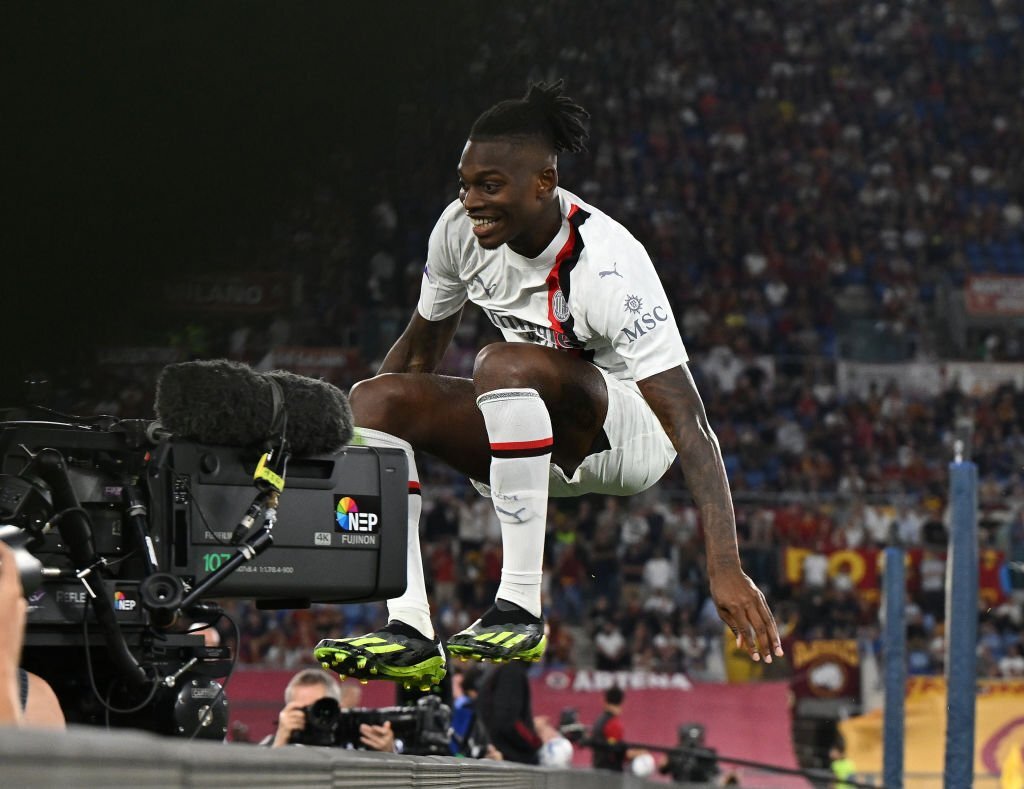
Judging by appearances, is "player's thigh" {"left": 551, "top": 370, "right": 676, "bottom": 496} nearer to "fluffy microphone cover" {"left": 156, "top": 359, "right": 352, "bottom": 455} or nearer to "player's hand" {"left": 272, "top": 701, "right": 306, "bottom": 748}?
"fluffy microphone cover" {"left": 156, "top": 359, "right": 352, "bottom": 455}

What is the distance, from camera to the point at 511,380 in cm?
393

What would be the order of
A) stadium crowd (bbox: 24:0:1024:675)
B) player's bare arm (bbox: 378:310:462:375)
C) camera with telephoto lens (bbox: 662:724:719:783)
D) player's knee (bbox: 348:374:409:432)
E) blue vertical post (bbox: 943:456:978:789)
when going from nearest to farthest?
player's knee (bbox: 348:374:409:432), player's bare arm (bbox: 378:310:462:375), blue vertical post (bbox: 943:456:978:789), camera with telephoto lens (bbox: 662:724:719:783), stadium crowd (bbox: 24:0:1024:675)

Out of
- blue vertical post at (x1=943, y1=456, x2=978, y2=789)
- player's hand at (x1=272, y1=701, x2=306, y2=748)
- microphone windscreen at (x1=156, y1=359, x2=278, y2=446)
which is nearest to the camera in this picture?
microphone windscreen at (x1=156, y1=359, x2=278, y2=446)

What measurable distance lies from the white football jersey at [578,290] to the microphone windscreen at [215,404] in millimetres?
835

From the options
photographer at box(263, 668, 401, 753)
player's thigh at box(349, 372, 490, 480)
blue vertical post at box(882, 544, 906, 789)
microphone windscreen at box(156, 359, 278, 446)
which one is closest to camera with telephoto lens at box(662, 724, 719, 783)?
blue vertical post at box(882, 544, 906, 789)

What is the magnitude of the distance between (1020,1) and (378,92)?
14.8 m

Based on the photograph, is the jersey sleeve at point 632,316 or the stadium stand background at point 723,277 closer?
the jersey sleeve at point 632,316

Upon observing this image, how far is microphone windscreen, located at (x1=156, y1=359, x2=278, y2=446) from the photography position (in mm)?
3479

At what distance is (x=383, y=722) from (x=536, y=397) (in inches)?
69.7

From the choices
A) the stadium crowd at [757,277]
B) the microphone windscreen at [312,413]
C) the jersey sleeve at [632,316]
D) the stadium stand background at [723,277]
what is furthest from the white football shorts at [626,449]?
the stadium crowd at [757,277]

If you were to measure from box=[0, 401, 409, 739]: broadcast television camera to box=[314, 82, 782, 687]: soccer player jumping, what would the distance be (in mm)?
254

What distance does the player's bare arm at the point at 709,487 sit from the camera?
3697mm

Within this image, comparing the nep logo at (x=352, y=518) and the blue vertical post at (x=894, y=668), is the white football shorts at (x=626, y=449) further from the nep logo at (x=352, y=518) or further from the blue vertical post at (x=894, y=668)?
the blue vertical post at (x=894, y=668)

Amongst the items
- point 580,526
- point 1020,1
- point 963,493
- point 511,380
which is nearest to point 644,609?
point 580,526
